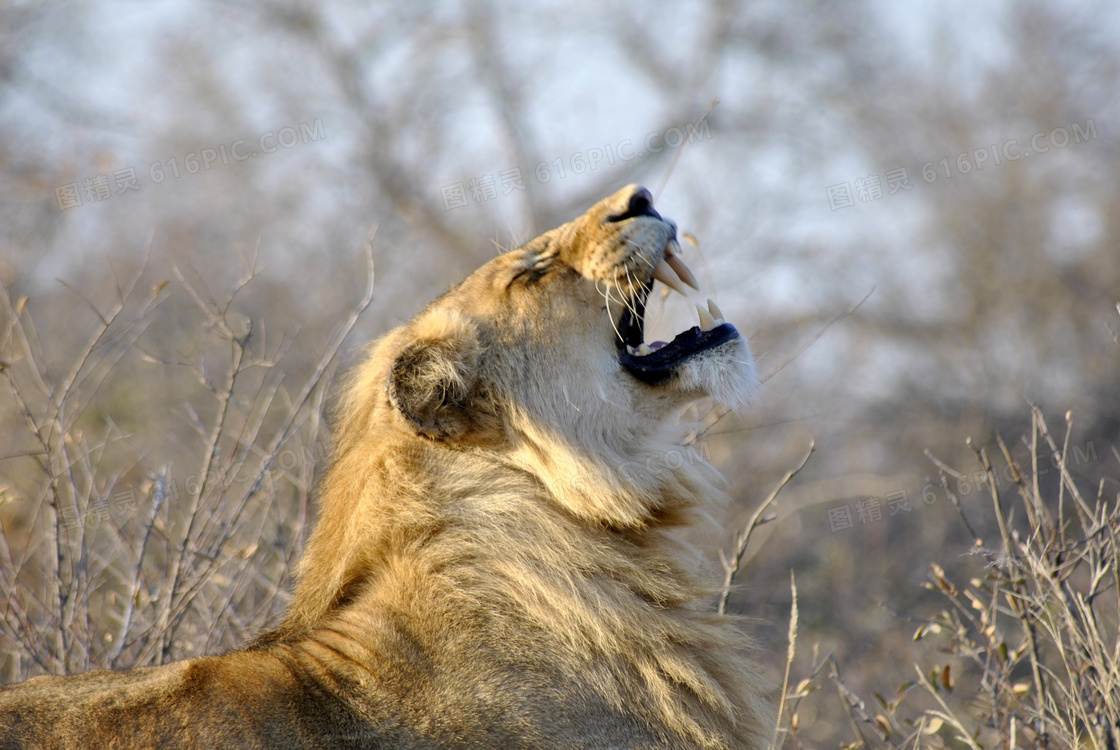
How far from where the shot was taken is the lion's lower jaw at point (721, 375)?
3871 millimetres

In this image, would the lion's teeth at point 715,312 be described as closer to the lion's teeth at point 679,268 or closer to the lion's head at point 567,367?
the lion's head at point 567,367

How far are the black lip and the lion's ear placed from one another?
59cm

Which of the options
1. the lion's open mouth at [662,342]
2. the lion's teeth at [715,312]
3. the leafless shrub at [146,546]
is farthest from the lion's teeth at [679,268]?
the leafless shrub at [146,546]

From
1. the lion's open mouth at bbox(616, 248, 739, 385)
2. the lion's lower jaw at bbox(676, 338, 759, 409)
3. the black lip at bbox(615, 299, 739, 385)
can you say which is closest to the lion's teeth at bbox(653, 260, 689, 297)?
the lion's open mouth at bbox(616, 248, 739, 385)

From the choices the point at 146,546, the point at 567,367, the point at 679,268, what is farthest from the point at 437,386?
the point at 146,546

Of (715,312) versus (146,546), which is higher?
(715,312)

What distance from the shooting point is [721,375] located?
3887 mm

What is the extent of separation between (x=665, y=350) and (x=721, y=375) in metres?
0.24

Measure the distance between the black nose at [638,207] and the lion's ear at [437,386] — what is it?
0.81 metres

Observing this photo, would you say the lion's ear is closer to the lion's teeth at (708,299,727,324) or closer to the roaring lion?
the roaring lion

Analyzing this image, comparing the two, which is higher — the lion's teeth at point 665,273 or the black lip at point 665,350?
the lion's teeth at point 665,273

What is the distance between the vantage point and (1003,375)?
42.9 feet

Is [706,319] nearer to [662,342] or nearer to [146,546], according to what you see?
[662,342]

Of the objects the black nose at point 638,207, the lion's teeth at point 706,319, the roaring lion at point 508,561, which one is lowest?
the roaring lion at point 508,561
